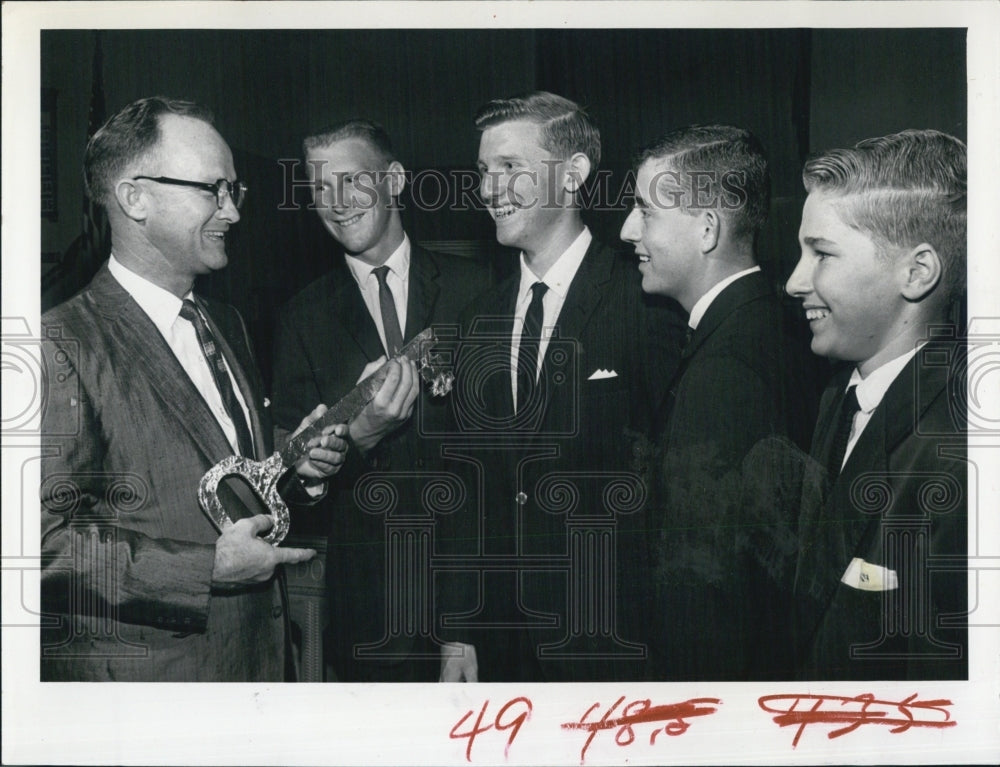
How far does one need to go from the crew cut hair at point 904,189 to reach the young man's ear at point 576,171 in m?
0.80

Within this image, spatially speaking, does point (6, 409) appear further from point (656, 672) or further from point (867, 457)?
point (867, 457)

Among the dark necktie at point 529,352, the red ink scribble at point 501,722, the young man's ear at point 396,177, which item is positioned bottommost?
the red ink scribble at point 501,722

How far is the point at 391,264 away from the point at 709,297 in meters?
1.18

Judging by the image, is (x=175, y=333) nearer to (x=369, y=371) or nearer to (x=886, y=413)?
(x=369, y=371)

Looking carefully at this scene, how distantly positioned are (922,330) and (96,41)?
3237mm

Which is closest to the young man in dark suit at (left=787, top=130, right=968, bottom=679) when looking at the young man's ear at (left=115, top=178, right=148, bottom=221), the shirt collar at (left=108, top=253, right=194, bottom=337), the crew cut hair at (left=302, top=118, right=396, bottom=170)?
the crew cut hair at (left=302, top=118, right=396, bottom=170)

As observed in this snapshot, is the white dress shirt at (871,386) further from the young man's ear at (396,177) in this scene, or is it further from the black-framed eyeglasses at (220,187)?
the black-framed eyeglasses at (220,187)

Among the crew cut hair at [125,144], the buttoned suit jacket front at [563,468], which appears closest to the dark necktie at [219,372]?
the crew cut hair at [125,144]

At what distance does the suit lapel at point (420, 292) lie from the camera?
3936 millimetres

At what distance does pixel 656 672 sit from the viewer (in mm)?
3922

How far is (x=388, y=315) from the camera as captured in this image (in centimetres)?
396

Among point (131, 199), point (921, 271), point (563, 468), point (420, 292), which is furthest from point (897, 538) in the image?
point (131, 199)

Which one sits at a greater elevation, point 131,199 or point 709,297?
point 131,199

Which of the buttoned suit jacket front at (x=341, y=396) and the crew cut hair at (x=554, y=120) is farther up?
the crew cut hair at (x=554, y=120)
